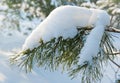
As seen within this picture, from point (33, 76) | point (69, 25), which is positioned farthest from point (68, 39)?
point (33, 76)

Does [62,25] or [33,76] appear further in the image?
[33,76]

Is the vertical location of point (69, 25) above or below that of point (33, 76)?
above

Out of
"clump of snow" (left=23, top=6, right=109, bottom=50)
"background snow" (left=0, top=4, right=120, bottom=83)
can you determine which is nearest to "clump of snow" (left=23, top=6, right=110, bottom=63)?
"clump of snow" (left=23, top=6, right=109, bottom=50)

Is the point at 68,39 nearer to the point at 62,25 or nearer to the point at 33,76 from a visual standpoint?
the point at 62,25

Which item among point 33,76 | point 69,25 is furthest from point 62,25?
point 33,76

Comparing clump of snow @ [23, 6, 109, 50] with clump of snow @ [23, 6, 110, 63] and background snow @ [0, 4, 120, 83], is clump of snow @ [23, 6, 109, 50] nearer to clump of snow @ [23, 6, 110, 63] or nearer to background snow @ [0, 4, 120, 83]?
clump of snow @ [23, 6, 110, 63]

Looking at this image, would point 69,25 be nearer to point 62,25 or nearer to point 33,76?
point 62,25

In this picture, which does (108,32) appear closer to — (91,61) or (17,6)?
(91,61)

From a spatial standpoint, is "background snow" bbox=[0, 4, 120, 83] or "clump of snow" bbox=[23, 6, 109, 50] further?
Result: "background snow" bbox=[0, 4, 120, 83]

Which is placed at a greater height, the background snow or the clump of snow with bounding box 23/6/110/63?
the clump of snow with bounding box 23/6/110/63

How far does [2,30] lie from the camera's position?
7.69 metres

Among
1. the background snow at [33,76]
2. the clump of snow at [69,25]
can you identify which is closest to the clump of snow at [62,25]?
the clump of snow at [69,25]

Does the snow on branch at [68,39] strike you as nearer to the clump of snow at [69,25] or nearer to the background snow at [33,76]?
the clump of snow at [69,25]

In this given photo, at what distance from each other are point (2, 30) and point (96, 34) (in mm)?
6820
